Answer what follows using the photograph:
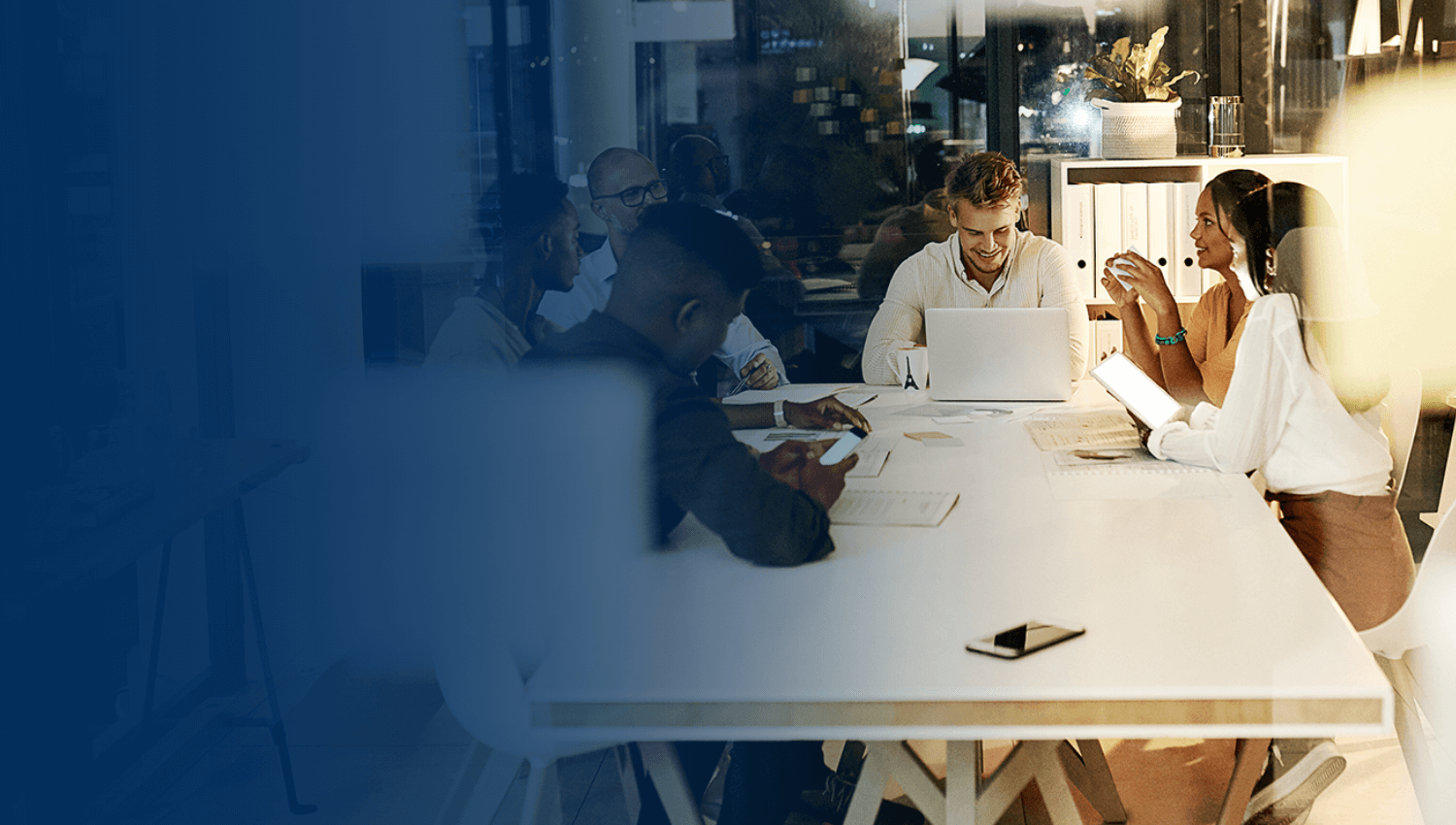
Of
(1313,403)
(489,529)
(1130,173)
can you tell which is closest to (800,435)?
(1313,403)

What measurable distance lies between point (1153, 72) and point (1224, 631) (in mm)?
1855

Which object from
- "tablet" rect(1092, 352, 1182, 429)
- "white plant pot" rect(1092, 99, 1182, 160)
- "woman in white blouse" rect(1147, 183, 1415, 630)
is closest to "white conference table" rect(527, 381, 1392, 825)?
"woman in white blouse" rect(1147, 183, 1415, 630)

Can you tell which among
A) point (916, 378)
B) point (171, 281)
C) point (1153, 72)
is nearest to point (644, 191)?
point (171, 281)

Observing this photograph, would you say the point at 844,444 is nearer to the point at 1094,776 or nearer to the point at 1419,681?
the point at 1094,776

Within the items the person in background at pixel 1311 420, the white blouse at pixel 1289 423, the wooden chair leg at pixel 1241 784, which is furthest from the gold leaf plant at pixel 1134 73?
the wooden chair leg at pixel 1241 784

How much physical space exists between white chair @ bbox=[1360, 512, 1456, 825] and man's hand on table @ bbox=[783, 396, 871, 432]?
56 cm

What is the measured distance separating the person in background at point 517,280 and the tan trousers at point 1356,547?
78cm

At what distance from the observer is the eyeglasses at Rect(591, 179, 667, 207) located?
0.74 metres

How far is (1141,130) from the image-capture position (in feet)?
8.21

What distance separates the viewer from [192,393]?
500mm

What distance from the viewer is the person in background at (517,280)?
0.68m

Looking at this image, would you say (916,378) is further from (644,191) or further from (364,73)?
(364,73)

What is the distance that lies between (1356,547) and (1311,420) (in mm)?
187

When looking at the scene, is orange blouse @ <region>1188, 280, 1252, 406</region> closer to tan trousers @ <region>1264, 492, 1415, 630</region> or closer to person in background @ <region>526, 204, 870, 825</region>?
tan trousers @ <region>1264, 492, 1415, 630</region>
